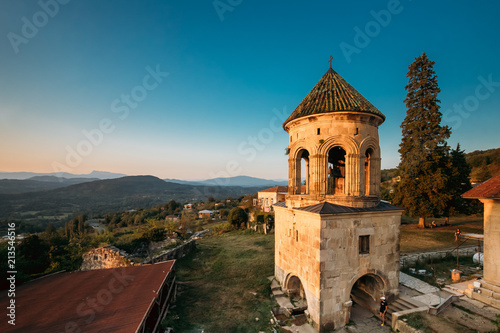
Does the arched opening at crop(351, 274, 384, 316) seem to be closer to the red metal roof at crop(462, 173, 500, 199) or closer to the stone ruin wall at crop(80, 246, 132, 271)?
the red metal roof at crop(462, 173, 500, 199)

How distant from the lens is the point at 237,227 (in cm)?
2930

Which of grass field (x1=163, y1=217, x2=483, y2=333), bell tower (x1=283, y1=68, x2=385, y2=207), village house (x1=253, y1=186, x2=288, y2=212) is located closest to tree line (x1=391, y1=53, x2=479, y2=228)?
grass field (x1=163, y1=217, x2=483, y2=333)

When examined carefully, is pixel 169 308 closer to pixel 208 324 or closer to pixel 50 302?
pixel 208 324

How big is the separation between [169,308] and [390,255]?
9.14m

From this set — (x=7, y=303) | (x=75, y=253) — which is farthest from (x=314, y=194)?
(x=75, y=253)

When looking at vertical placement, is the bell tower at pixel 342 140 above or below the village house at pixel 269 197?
above

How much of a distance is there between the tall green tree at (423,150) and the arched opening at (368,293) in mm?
12189

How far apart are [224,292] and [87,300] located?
18.4 ft

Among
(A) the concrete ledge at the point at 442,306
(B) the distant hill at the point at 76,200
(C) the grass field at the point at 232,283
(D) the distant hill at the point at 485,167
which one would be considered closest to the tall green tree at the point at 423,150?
(C) the grass field at the point at 232,283

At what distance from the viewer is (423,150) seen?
18.1 metres

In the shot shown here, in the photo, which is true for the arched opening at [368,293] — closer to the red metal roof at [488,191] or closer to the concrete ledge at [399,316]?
the concrete ledge at [399,316]

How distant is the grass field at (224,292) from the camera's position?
7605 mm

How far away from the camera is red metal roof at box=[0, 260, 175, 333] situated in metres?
5.07

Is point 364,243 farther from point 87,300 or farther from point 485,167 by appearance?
point 485,167
